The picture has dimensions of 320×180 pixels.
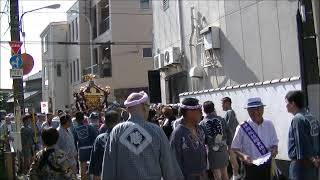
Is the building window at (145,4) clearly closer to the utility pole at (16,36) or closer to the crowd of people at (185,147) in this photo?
the utility pole at (16,36)

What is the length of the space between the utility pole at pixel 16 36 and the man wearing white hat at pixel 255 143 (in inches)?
349

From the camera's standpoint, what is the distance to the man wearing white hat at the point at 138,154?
5.43 meters

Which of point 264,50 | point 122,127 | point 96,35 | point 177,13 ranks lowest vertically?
Answer: point 122,127

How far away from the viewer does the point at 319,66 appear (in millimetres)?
8172

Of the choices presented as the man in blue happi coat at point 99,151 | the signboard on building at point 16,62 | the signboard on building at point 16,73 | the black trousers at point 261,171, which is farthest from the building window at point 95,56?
Result: the black trousers at point 261,171

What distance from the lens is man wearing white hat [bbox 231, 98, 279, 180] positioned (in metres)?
6.97

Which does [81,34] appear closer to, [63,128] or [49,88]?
[49,88]

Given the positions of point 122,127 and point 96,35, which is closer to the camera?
point 122,127

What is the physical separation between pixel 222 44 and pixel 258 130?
10843mm

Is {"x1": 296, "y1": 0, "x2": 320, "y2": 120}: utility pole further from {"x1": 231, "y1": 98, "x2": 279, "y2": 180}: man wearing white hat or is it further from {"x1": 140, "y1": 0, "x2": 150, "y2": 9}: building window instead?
{"x1": 140, "y1": 0, "x2": 150, "y2": 9}: building window

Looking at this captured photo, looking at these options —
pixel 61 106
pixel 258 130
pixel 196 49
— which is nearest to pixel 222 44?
pixel 196 49

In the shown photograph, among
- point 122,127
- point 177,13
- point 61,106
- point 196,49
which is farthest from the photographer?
point 61,106

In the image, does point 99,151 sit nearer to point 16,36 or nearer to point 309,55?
point 309,55

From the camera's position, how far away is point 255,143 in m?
7.06
